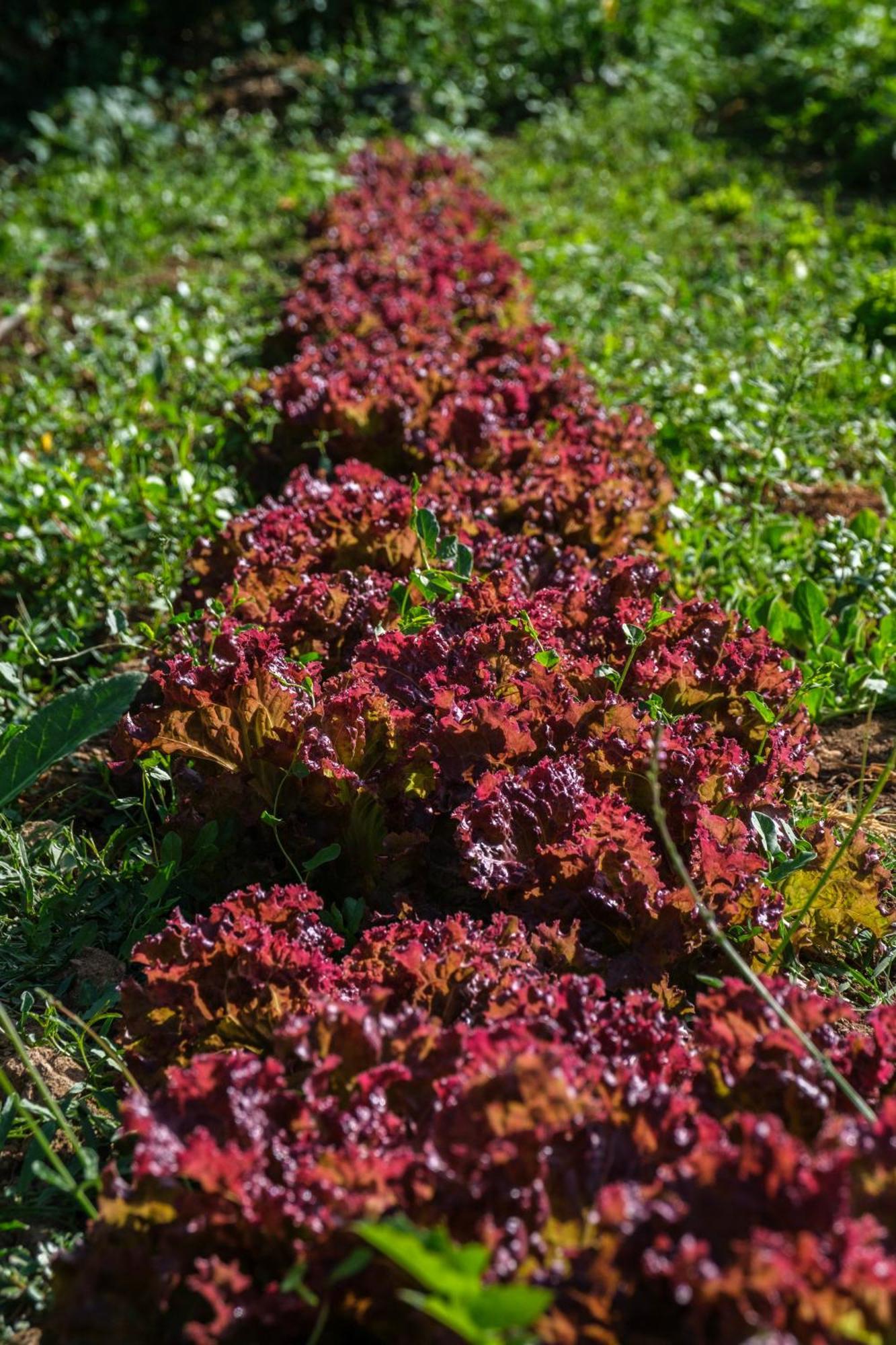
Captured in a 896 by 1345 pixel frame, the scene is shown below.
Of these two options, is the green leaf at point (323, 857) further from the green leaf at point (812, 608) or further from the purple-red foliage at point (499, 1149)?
the green leaf at point (812, 608)

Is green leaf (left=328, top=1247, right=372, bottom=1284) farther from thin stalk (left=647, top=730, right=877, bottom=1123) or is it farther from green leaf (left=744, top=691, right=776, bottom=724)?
green leaf (left=744, top=691, right=776, bottom=724)

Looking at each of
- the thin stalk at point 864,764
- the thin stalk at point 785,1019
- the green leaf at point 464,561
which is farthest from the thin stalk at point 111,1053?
the thin stalk at point 864,764

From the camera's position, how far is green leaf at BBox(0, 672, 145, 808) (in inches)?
100

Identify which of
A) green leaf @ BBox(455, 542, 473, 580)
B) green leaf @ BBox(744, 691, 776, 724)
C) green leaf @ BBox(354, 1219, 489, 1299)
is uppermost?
green leaf @ BBox(354, 1219, 489, 1299)

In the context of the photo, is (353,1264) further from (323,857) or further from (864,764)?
(864,764)

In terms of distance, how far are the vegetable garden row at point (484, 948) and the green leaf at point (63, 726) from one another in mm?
225

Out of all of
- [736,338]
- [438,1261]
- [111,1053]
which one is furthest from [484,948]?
[736,338]

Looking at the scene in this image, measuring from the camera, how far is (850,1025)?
2.49 m

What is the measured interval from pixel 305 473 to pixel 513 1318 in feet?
9.78

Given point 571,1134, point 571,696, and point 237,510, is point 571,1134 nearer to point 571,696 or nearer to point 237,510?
point 571,696

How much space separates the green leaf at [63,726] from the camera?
8.34 ft

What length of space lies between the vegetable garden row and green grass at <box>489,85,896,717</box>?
1.53 feet

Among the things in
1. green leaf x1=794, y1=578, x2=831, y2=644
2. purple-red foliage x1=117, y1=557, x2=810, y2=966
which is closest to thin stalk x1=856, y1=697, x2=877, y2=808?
purple-red foliage x1=117, y1=557, x2=810, y2=966

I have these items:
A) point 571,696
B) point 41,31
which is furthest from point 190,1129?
point 41,31
